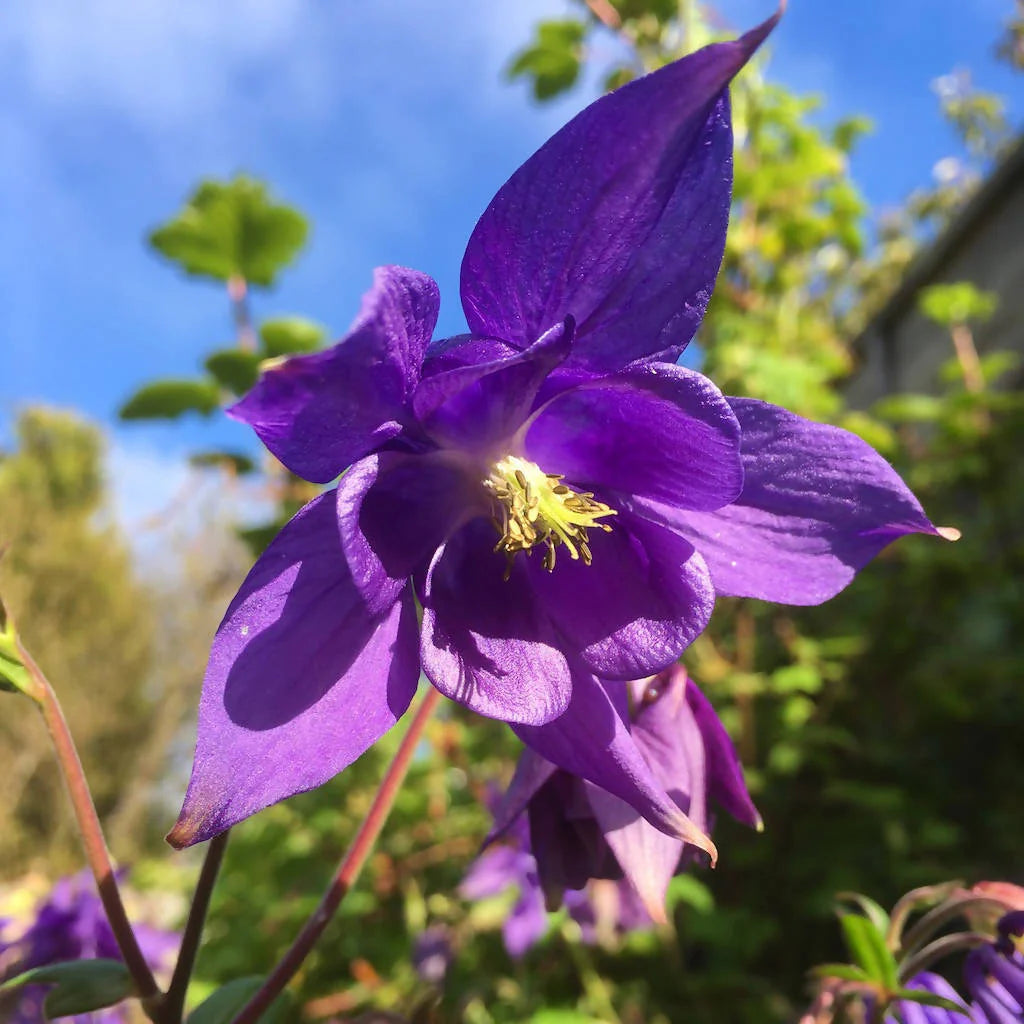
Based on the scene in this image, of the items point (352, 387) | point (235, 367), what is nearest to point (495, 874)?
point (235, 367)

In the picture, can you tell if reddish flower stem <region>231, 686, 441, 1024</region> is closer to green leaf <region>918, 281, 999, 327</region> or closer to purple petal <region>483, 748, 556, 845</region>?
purple petal <region>483, 748, 556, 845</region>

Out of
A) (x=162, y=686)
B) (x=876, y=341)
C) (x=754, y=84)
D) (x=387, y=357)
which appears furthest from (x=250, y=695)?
(x=162, y=686)

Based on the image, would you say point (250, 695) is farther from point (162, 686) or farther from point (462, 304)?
point (162, 686)

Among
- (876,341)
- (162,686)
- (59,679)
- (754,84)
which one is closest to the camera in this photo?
(754,84)

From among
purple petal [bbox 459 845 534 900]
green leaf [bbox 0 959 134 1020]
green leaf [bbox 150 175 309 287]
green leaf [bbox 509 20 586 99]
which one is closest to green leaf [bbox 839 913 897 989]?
green leaf [bbox 0 959 134 1020]

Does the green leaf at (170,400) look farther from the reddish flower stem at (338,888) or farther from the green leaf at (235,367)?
the reddish flower stem at (338,888)

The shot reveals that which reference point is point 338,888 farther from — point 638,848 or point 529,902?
point 529,902

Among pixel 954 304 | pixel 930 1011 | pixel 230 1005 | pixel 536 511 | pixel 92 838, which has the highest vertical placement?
pixel 954 304

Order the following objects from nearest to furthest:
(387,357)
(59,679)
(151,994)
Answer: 1. (387,357)
2. (151,994)
3. (59,679)

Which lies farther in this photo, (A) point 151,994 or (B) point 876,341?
(B) point 876,341
